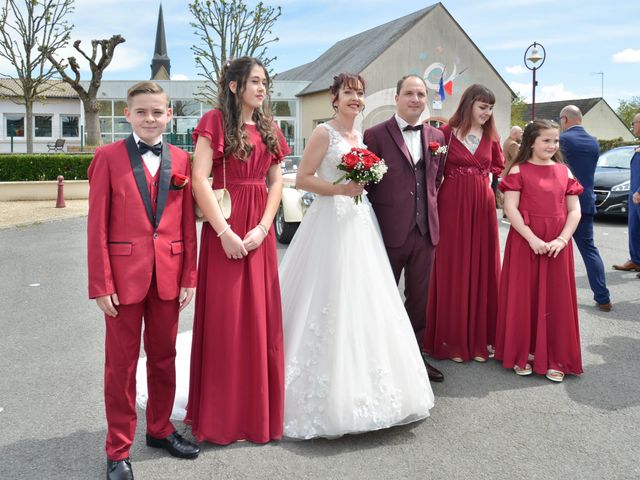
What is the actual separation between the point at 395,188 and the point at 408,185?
0.32ft

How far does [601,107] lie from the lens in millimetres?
53656

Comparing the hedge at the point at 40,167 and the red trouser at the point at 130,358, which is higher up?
the hedge at the point at 40,167

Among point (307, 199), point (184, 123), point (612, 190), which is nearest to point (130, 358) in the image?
point (307, 199)

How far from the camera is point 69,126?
150 feet

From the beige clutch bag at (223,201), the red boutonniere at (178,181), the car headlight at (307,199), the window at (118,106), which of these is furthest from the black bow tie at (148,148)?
the window at (118,106)

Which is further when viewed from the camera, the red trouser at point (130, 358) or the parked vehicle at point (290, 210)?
the parked vehicle at point (290, 210)

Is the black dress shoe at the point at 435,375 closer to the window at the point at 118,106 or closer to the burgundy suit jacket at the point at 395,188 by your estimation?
the burgundy suit jacket at the point at 395,188

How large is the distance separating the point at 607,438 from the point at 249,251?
8.31 feet

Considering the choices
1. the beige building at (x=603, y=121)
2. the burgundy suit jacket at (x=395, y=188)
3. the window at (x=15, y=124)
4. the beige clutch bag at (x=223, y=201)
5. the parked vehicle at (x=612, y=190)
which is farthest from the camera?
the beige building at (x=603, y=121)

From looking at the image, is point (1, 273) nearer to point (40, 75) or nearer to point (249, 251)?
point (249, 251)

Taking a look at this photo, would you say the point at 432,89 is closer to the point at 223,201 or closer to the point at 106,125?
the point at 106,125

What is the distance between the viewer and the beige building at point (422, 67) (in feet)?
110

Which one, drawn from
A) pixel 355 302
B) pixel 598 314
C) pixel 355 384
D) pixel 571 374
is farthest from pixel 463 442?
pixel 598 314

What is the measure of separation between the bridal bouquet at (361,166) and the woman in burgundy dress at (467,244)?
1525mm
